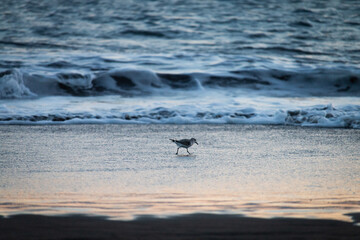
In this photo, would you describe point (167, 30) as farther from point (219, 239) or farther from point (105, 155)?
point (219, 239)

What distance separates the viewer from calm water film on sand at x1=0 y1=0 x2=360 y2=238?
3697 mm

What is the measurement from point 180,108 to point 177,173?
4843 mm

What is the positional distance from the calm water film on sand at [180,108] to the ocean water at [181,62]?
0.19 ft

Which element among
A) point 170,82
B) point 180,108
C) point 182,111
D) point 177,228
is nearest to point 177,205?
point 177,228

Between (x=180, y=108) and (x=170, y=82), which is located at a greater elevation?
(x=170, y=82)

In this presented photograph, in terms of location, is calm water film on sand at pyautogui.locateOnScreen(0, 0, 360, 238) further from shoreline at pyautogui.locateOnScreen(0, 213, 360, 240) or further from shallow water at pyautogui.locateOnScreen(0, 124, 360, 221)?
shoreline at pyautogui.locateOnScreen(0, 213, 360, 240)

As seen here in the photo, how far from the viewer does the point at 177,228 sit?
9.29ft

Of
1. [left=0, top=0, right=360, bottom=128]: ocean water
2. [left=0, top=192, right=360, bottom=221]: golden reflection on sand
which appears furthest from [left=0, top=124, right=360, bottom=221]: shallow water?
[left=0, top=0, right=360, bottom=128]: ocean water

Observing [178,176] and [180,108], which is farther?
[180,108]

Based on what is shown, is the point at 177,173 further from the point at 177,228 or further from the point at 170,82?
the point at 170,82

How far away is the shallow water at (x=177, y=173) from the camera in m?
3.34

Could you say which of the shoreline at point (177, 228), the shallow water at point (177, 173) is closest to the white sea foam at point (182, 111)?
the shallow water at point (177, 173)

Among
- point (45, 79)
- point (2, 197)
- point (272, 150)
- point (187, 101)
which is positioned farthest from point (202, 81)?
point (2, 197)

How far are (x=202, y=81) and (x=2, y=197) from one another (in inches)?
370
